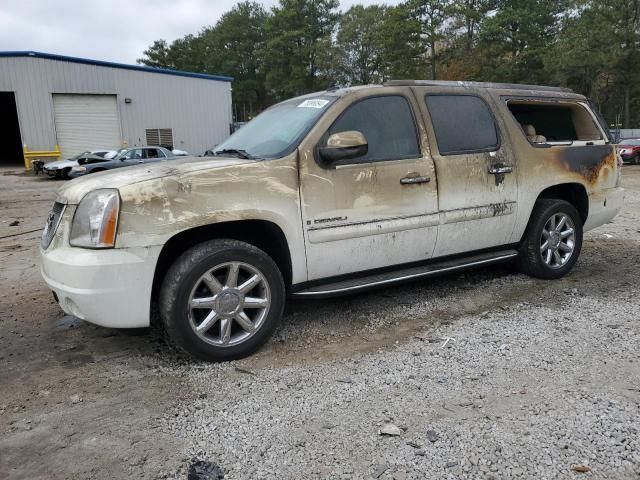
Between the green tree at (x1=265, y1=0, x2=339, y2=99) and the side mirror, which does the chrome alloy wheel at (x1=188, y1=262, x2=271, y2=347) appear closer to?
the side mirror

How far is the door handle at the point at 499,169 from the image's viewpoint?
445cm

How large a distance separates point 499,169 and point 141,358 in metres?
3.31

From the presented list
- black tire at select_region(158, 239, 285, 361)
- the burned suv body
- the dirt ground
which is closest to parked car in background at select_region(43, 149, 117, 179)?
the dirt ground

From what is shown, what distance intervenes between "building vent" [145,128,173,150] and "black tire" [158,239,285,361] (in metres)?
29.2

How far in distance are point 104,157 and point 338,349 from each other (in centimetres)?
1955

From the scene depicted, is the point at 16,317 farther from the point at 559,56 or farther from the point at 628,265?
the point at 559,56

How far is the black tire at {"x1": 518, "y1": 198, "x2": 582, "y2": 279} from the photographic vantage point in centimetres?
489

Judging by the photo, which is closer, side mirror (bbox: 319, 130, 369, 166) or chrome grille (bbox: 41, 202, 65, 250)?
chrome grille (bbox: 41, 202, 65, 250)

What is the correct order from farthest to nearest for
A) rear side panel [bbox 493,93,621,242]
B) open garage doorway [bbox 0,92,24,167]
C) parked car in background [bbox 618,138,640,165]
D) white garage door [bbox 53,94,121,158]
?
open garage doorway [bbox 0,92,24,167]
white garage door [bbox 53,94,121,158]
parked car in background [bbox 618,138,640,165]
rear side panel [bbox 493,93,621,242]

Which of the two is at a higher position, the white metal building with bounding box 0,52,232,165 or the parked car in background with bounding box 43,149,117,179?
the white metal building with bounding box 0,52,232,165

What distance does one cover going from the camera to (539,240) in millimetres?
4914

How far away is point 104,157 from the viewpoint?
20578 mm

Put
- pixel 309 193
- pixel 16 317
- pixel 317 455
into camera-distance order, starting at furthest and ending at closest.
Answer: pixel 16 317, pixel 309 193, pixel 317 455

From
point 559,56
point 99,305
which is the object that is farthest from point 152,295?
point 559,56
